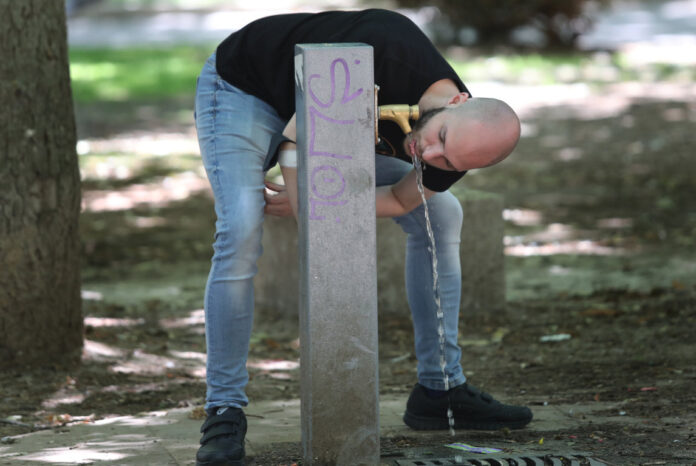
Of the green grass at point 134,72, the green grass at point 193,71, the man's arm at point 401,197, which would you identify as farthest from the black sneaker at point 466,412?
the green grass at point 193,71

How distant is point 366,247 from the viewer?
319 cm

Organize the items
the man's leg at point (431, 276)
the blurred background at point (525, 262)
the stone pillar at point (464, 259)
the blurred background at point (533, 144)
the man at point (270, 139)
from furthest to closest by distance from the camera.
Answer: the blurred background at point (533, 144) → the stone pillar at point (464, 259) → the blurred background at point (525, 262) → the man's leg at point (431, 276) → the man at point (270, 139)

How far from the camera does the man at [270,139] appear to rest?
3215mm

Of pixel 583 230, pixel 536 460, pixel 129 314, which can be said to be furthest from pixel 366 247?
pixel 583 230

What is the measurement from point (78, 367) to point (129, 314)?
1.15m

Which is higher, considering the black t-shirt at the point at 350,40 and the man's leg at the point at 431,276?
the black t-shirt at the point at 350,40

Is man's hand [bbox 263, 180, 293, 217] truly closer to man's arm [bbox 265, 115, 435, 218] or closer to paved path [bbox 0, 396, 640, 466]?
man's arm [bbox 265, 115, 435, 218]

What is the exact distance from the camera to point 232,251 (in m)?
3.38

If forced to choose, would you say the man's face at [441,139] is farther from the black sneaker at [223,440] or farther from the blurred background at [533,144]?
the blurred background at [533,144]

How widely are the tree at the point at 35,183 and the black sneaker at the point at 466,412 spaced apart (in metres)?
1.78

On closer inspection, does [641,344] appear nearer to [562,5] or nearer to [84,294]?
[84,294]

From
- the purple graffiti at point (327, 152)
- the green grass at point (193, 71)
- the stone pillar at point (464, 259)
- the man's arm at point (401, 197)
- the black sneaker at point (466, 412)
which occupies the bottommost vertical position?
the black sneaker at point (466, 412)

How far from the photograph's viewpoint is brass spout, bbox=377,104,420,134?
3.23m

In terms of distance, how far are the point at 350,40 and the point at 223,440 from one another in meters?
1.28
